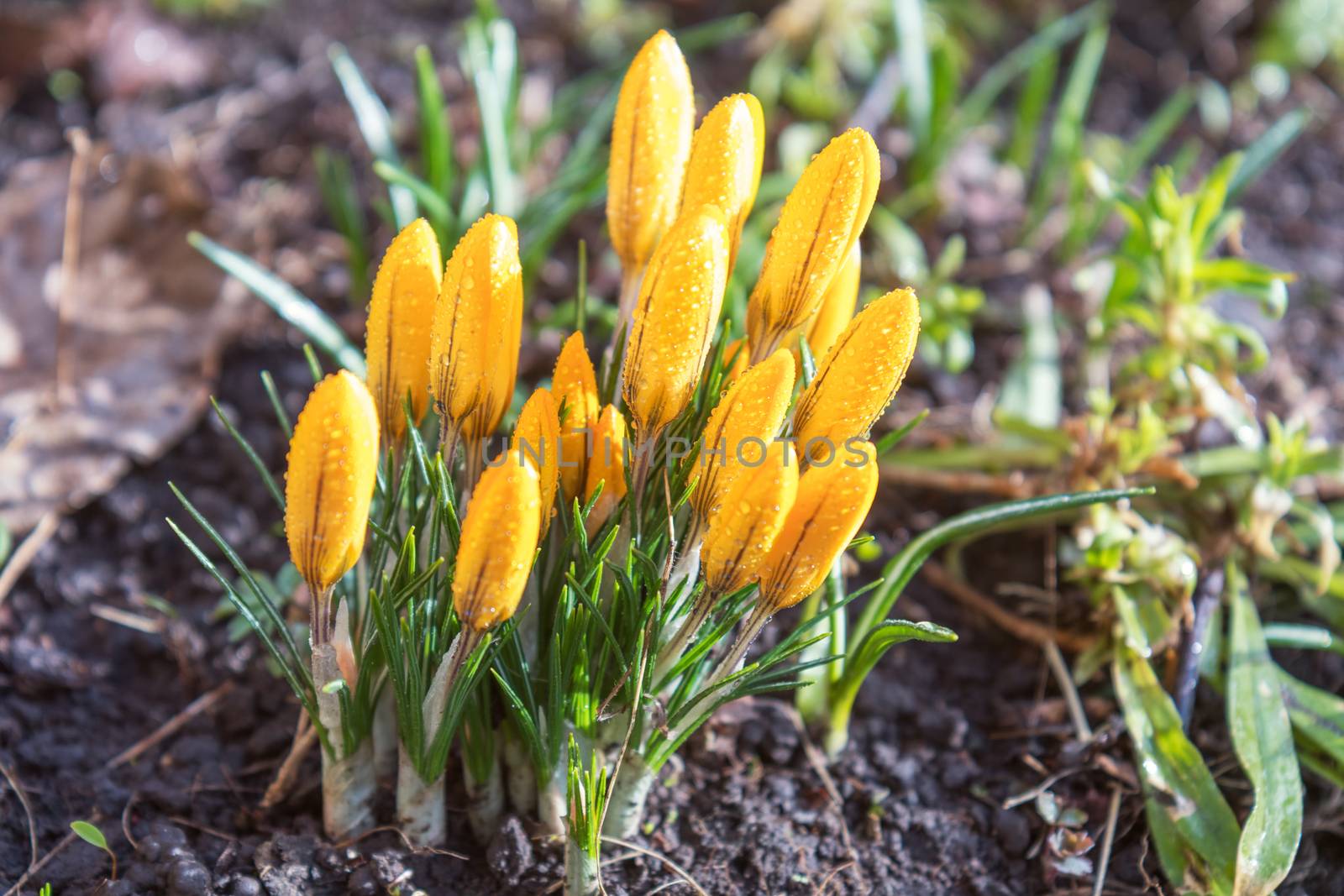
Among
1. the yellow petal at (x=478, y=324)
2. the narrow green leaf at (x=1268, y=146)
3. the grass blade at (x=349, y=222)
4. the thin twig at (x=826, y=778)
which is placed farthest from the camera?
the narrow green leaf at (x=1268, y=146)

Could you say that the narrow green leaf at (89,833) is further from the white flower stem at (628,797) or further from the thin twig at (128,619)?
the white flower stem at (628,797)

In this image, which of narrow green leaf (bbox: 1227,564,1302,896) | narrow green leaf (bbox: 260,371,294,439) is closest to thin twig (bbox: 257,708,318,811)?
narrow green leaf (bbox: 260,371,294,439)

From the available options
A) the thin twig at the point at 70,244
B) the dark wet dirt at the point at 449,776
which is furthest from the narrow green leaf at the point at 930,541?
the thin twig at the point at 70,244

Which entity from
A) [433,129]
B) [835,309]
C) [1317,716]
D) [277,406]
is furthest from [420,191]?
[1317,716]

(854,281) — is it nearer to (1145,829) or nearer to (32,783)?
(1145,829)

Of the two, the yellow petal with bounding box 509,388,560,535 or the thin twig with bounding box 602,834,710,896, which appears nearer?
the yellow petal with bounding box 509,388,560,535

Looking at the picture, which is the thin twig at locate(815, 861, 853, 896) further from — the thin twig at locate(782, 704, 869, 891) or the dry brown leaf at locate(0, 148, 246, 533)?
the dry brown leaf at locate(0, 148, 246, 533)
